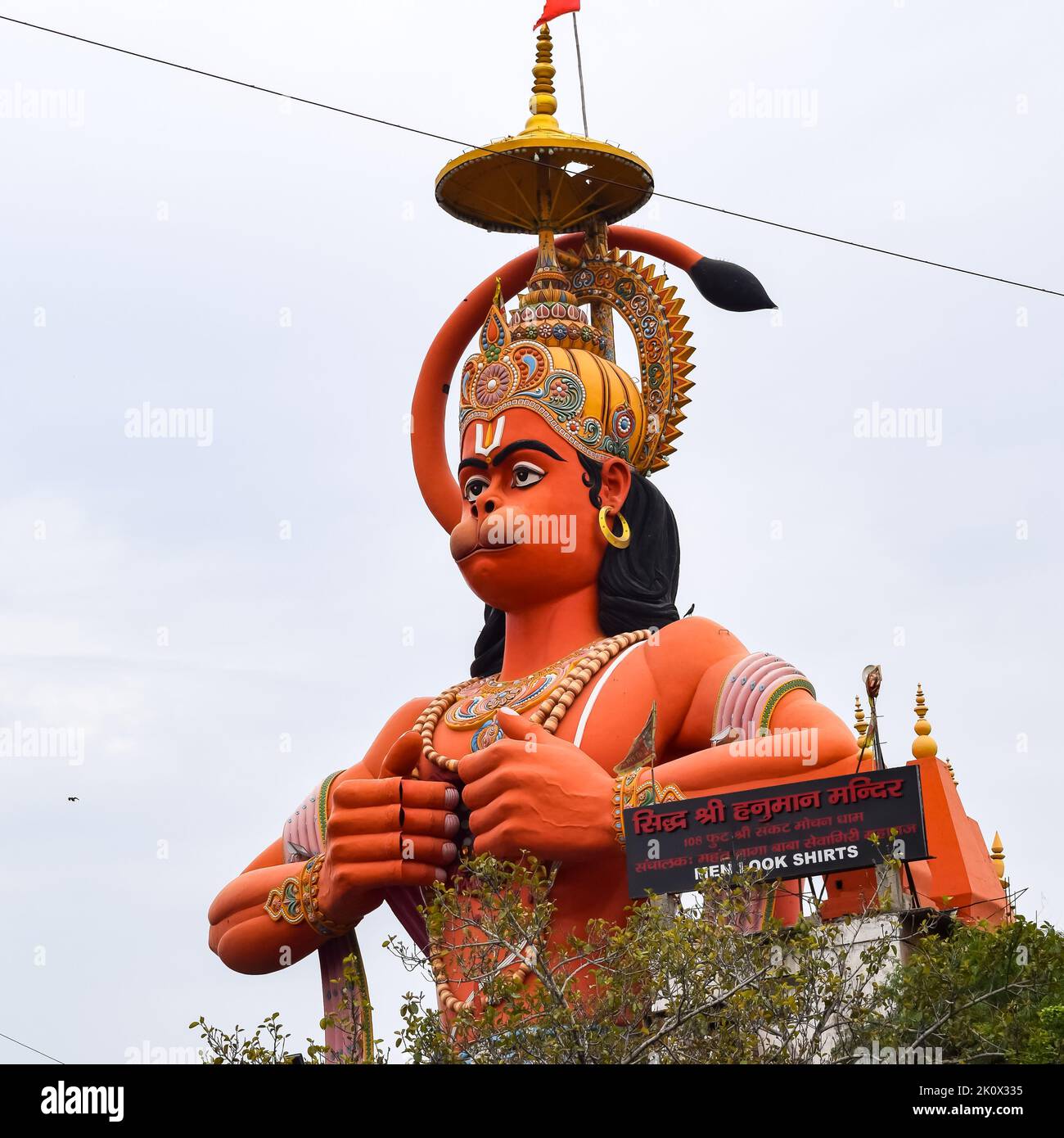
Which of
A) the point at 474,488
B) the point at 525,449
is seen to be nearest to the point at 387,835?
the point at 474,488

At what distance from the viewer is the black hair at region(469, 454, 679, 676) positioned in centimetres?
1380

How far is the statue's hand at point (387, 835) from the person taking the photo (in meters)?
13.0

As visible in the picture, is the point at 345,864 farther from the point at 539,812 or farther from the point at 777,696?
the point at 777,696

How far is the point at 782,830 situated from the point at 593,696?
1.75 meters

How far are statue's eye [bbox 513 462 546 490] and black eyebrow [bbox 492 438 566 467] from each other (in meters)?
0.09

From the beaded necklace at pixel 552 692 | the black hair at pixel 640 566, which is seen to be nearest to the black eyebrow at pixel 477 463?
the black hair at pixel 640 566

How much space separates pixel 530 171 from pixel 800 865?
17.4 ft

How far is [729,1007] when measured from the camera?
10.1 meters

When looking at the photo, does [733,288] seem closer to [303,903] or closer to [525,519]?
[525,519]

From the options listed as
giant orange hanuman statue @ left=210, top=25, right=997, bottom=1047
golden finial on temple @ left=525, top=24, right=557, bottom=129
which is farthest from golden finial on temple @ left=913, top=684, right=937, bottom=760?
golden finial on temple @ left=525, top=24, right=557, bottom=129

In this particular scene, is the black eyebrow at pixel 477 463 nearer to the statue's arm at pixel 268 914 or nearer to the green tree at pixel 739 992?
the statue's arm at pixel 268 914

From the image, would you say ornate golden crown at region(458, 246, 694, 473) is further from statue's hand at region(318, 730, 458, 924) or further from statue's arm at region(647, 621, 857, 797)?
statue's hand at region(318, 730, 458, 924)

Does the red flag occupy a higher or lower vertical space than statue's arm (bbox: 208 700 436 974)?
higher
